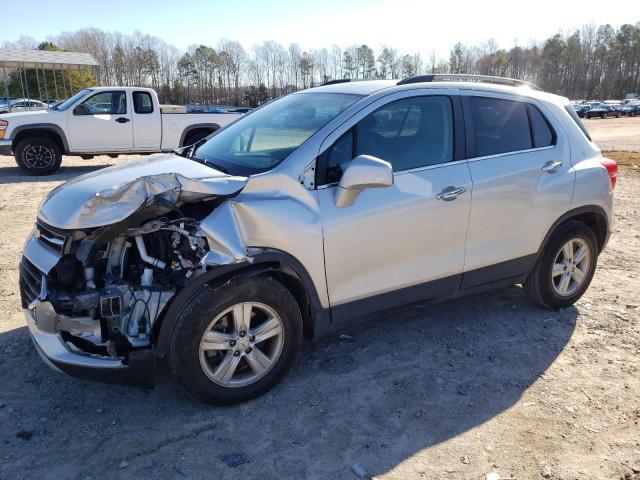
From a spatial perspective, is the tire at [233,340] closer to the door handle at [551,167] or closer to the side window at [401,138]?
the side window at [401,138]

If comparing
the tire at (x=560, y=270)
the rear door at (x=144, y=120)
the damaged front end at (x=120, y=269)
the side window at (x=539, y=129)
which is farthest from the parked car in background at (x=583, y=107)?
the damaged front end at (x=120, y=269)

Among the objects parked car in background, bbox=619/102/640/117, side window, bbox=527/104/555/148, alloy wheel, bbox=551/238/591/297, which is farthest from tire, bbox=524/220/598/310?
parked car in background, bbox=619/102/640/117

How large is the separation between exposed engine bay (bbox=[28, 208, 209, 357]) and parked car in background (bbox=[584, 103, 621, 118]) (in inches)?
2395

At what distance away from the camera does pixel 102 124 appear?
489 inches

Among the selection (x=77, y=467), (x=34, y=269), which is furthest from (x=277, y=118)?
(x=77, y=467)

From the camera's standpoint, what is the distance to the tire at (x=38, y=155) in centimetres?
1171

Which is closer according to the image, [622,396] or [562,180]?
[622,396]

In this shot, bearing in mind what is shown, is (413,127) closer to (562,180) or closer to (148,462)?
(562,180)

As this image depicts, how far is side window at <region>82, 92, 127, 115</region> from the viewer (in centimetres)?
1237

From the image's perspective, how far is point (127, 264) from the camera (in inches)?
123

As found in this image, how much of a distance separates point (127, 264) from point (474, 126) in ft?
8.54

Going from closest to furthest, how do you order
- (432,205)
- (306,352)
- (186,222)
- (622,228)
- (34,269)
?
(186,222)
(34,269)
(432,205)
(306,352)
(622,228)

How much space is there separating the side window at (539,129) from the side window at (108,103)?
35.0ft

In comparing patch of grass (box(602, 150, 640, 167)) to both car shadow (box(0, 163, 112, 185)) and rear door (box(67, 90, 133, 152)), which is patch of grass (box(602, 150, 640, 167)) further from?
car shadow (box(0, 163, 112, 185))
